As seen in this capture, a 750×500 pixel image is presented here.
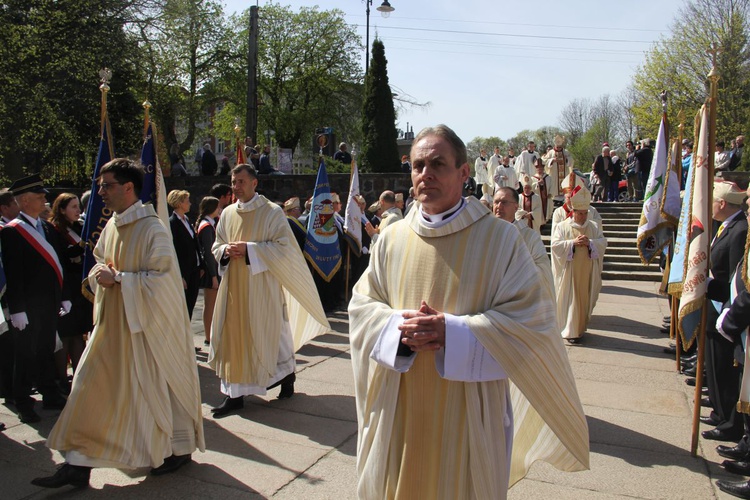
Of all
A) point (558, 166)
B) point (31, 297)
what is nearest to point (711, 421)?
point (31, 297)

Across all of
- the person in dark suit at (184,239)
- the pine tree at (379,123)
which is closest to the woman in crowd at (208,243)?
the person in dark suit at (184,239)

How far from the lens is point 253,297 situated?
18.8ft

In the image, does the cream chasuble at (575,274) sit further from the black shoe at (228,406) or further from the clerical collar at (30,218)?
the clerical collar at (30,218)

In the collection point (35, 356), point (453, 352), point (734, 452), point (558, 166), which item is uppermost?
point (558, 166)

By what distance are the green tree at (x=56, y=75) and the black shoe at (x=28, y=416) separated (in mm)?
10630

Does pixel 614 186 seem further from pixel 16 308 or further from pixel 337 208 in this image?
pixel 16 308

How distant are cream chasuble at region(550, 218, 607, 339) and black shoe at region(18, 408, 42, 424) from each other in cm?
635

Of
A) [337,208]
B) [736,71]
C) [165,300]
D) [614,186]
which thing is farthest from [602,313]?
[736,71]

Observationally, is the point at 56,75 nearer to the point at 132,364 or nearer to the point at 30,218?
the point at 30,218

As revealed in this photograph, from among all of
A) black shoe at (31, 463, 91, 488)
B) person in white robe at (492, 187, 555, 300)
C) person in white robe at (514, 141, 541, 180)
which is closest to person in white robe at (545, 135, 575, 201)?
person in white robe at (514, 141, 541, 180)

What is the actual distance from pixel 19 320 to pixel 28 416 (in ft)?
2.75

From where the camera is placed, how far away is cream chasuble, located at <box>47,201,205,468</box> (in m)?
3.90

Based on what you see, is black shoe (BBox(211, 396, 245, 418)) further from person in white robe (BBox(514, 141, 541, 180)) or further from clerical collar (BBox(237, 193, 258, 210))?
person in white robe (BBox(514, 141, 541, 180))

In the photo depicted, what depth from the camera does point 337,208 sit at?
38.2 ft
